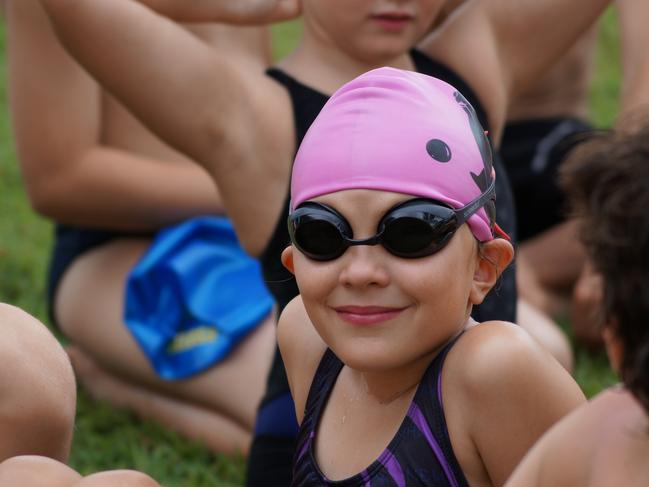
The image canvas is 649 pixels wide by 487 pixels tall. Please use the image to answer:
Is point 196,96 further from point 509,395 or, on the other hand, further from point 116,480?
point 509,395

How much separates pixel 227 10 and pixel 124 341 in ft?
4.37

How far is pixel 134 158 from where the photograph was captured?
12.7 ft

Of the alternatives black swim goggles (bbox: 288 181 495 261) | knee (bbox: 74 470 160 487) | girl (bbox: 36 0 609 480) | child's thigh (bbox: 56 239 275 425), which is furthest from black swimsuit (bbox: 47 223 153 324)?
black swim goggles (bbox: 288 181 495 261)

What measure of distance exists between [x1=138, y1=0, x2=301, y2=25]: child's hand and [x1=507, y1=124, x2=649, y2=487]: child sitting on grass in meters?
1.37

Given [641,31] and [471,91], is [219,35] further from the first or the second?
[641,31]

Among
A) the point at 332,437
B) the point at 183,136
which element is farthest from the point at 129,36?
the point at 332,437

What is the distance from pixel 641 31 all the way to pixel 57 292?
74.0 inches

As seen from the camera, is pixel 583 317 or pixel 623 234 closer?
pixel 623 234

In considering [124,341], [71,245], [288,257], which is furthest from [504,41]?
[71,245]

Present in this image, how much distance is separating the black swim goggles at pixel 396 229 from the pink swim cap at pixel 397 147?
1.0 inches

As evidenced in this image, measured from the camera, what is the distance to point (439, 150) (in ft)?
6.59

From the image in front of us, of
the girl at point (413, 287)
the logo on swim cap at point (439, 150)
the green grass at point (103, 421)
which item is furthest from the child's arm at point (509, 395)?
the green grass at point (103, 421)

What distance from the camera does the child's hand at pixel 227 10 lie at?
9.30 ft

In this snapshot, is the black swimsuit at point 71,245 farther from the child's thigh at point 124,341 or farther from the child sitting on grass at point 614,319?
the child sitting on grass at point 614,319
